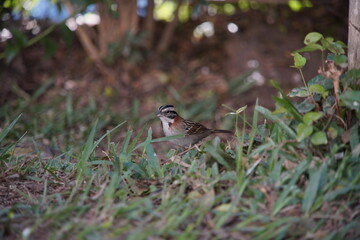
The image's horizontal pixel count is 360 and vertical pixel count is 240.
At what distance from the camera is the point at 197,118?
867 centimetres

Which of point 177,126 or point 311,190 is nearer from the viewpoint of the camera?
point 311,190

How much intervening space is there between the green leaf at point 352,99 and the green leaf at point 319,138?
0.85 feet

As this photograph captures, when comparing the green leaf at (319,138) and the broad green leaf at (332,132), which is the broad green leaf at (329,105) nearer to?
the broad green leaf at (332,132)

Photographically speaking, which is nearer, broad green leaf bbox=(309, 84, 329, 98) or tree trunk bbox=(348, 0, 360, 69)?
broad green leaf bbox=(309, 84, 329, 98)

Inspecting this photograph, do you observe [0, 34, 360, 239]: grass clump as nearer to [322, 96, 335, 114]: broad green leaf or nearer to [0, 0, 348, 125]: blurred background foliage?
[322, 96, 335, 114]: broad green leaf

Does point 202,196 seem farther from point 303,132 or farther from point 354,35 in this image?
point 354,35

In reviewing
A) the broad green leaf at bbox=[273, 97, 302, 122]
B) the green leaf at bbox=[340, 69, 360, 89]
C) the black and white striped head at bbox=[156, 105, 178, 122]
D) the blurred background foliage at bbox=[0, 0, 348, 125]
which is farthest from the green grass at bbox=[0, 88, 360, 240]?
the blurred background foliage at bbox=[0, 0, 348, 125]

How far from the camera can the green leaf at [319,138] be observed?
362 cm

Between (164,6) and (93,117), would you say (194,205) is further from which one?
(164,6)

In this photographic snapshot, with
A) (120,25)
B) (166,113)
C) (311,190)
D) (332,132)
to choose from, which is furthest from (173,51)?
(311,190)

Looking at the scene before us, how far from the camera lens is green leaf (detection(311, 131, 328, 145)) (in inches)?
142

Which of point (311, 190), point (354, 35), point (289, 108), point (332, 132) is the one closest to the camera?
point (311, 190)

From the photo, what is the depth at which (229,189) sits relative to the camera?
363 centimetres

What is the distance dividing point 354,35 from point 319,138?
103cm
